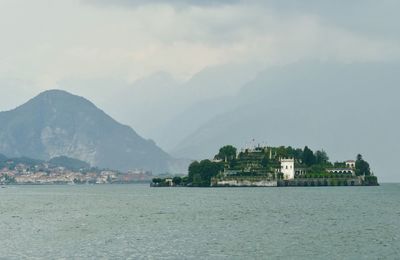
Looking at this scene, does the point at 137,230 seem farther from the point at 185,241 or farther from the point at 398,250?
the point at 398,250

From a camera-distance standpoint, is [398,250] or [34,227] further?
[34,227]

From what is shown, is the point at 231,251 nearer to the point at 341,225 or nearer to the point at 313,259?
→ the point at 313,259

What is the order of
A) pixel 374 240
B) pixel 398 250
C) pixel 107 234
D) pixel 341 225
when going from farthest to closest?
pixel 341 225 → pixel 107 234 → pixel 374 240 → pixel 398 250

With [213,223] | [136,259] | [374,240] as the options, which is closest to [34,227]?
[213,223]

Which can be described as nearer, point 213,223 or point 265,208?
point 213,223

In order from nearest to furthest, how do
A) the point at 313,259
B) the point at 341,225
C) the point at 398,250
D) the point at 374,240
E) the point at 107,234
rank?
the point at 313,259
the point at 398,250
the point at 374,240
the point at 107,234
the point at 341,225

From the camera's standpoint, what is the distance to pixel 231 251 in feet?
291

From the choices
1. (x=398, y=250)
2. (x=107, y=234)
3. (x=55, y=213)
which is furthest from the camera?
(x=55, y=213)

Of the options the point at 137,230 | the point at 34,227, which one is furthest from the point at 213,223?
the point at 34,227

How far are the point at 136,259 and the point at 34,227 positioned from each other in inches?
1772

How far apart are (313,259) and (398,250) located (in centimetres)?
1194

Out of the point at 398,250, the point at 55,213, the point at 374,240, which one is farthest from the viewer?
the point at 55,213

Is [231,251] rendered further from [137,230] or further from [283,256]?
[137,230]

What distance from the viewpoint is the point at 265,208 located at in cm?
16875
